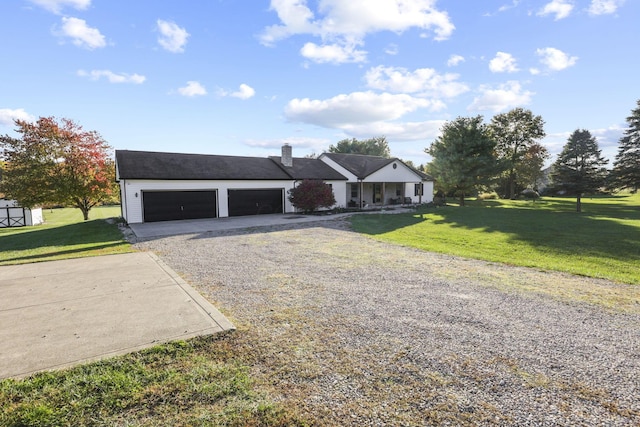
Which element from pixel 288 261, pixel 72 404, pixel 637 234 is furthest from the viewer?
pixel 637 234

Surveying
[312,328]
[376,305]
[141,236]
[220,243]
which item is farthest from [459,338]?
[141,236]

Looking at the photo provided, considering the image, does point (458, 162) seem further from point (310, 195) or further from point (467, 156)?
point (310, 195)

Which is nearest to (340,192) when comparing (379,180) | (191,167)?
(379,180)

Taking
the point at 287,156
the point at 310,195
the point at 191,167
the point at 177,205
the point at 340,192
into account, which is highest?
the point at 287,156

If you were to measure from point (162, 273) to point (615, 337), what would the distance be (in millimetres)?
7992

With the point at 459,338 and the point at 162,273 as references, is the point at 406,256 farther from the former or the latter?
Result: the point at 162,273

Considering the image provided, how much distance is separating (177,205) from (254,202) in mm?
4932

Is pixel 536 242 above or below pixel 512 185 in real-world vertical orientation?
below

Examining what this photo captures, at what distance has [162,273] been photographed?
693 centimetres

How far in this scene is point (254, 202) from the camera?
69.6 feet

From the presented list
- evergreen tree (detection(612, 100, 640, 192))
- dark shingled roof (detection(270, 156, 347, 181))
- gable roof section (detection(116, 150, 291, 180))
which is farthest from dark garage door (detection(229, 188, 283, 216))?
evergreen tree (detection(612, 100, 640, 192))

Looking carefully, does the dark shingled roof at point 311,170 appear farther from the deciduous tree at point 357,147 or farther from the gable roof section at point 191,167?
the deciduous tree at point 357,147

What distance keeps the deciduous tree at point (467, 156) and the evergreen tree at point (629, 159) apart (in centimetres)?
1318

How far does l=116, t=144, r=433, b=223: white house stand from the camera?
17516 millimetres
